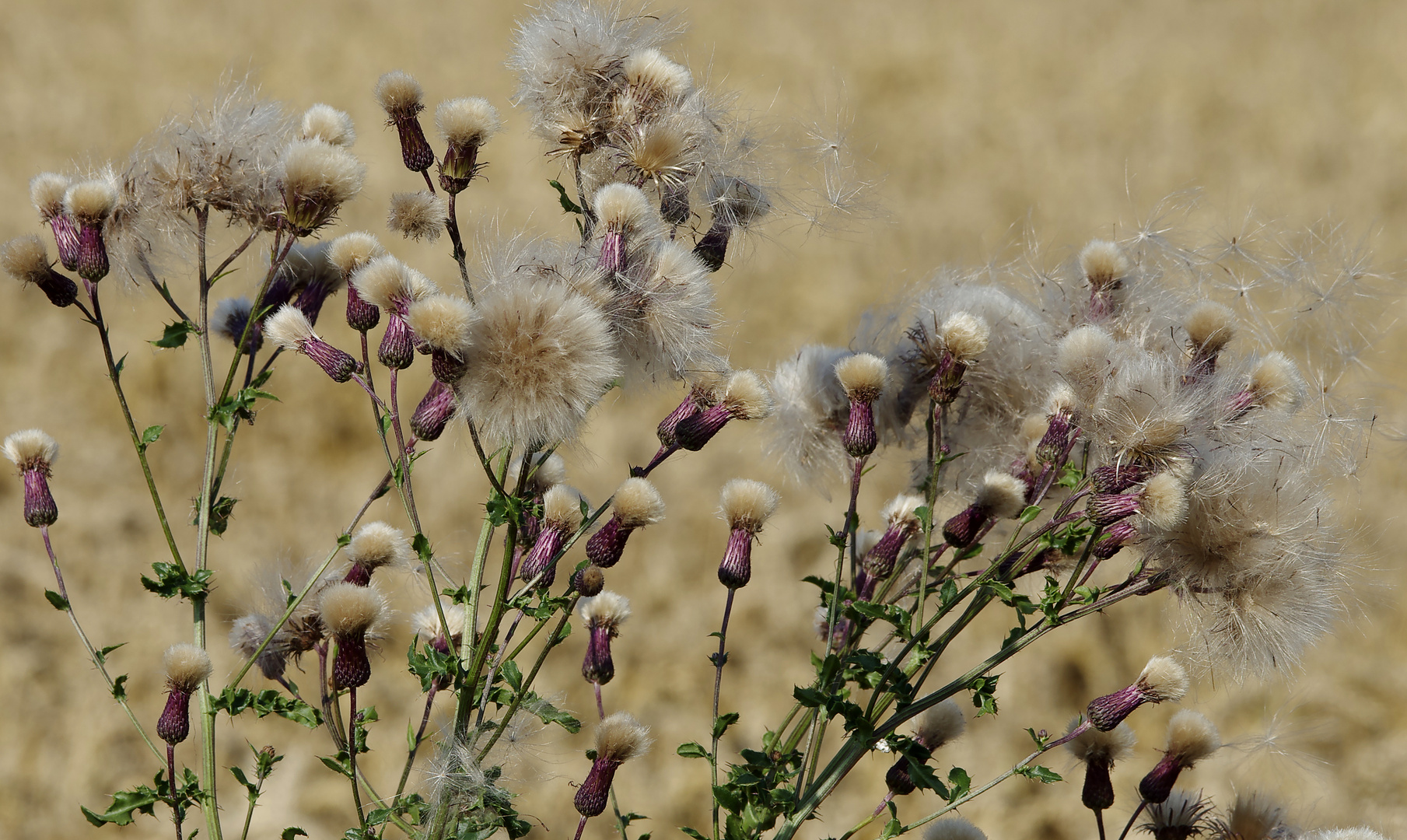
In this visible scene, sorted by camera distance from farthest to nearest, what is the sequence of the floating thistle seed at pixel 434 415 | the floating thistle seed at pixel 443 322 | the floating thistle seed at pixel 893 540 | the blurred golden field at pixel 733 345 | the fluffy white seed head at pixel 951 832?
the blurred golden field at pixel 733 345 → the floating thistle seed at pixel 893 540 → the fluffy white seed head at pixel 951 832 → the floating thistle seed at pixel 434 415 → the floating thistle seed at pixel 443 322

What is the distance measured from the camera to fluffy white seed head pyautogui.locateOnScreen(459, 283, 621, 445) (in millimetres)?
1092

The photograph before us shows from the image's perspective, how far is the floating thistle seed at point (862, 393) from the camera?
53.2 inches

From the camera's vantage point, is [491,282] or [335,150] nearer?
[491,282]

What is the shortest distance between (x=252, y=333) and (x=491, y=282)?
426 millimetres

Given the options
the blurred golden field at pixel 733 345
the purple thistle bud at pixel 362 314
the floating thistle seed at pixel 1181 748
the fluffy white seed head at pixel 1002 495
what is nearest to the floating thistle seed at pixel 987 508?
the fluffy white seed head at pixel 1002 495

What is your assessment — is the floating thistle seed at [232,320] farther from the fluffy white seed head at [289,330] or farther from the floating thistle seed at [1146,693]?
the floating thistle seed at [1146,693]

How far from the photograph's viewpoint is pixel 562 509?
122cm

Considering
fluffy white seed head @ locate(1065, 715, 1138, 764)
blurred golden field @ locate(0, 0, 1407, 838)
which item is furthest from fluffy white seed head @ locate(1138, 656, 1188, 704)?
blurred golden field @ locate(0, 0, 1407, 838)

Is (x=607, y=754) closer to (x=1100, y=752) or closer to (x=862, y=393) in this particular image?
(x=862, y=393)

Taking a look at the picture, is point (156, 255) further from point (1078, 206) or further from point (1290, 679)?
point (1078, 206)

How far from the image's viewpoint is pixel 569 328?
3.57 ft

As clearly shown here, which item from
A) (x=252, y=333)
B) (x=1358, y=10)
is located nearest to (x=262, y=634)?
(x=252, y=333)

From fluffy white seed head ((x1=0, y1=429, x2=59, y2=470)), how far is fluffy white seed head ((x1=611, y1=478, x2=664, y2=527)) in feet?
2.53

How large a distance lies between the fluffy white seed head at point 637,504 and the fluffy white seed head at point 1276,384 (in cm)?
75
